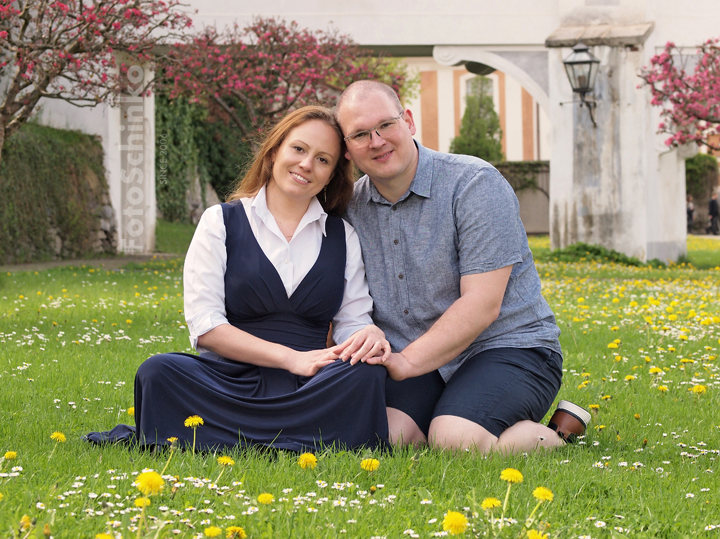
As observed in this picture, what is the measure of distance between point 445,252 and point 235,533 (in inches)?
64.4

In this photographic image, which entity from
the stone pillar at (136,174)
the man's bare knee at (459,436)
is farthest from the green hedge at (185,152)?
the man's bare knee at (459,436)

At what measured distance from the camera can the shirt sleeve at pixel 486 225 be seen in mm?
3049

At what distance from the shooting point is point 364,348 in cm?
281

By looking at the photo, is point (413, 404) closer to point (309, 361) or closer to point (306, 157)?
point (309, 361)

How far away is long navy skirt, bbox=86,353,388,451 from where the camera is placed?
2.80 metres

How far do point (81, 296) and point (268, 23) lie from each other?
7.06 m

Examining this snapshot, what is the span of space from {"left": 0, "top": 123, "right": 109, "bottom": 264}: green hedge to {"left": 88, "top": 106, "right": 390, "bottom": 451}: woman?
9507 mm

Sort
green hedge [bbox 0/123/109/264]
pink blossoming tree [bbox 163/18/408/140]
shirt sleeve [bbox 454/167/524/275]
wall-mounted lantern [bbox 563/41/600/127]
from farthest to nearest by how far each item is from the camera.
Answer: wall-mounted lantern [bbox 563/41/600/127] → pink blossoming tree [bbox 163/18/408/140] → green hedge [bbox 0/123/109/264] → shirt sleeve [bbox 454/167/524/275]

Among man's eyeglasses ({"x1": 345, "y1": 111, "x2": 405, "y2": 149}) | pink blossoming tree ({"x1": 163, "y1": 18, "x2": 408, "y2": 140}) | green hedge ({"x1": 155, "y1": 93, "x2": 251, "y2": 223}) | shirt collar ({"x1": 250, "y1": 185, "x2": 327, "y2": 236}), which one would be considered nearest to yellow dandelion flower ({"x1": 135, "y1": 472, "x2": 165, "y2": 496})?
shirt collar ({"x1": 250, "y1": 185, "x2": 327, "y2": 236})

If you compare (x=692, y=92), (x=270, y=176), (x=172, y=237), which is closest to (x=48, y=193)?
(x=172, y=237)

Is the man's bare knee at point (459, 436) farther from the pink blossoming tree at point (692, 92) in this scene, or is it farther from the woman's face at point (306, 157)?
the pink blossoming tree at point (692, 92)

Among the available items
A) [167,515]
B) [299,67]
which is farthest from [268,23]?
[167,515]

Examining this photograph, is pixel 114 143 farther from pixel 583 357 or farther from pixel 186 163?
pixel 583 357
